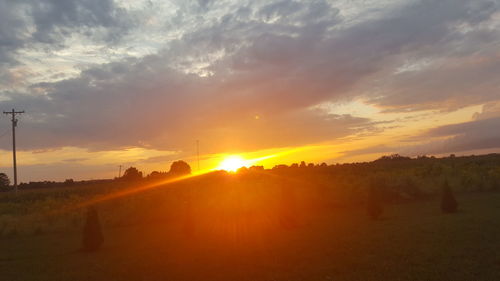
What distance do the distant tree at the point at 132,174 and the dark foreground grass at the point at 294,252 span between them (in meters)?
71.2

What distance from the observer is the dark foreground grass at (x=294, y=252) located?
Result: 10891 mm

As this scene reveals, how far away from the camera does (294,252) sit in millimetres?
13641

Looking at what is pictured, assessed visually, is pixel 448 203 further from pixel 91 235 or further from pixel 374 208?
pixel 91 235

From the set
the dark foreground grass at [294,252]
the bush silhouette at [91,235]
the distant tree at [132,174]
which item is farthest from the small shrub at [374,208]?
the distant tree at [132,174]

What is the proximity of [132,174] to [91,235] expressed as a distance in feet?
257

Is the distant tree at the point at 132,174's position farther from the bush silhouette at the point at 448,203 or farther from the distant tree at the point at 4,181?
the bush silhouette at the point at 448,203

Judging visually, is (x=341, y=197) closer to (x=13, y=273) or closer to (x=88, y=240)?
(x=88, y=240)

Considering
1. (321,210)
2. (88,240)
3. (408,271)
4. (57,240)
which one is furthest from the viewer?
(321,210)

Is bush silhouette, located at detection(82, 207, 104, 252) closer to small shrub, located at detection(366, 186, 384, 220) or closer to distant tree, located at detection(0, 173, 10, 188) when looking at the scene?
small shrub, located at detection(366, 186, 384, 220)

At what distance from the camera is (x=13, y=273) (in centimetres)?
1370

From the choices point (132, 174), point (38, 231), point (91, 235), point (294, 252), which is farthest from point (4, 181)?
point (294, 252)

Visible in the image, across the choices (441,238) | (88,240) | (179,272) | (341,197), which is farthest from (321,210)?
(179,272)

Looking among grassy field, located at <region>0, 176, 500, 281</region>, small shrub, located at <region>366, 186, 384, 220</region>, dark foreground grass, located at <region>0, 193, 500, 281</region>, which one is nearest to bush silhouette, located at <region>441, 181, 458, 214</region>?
grassy field, located at <region>0, 176, 500, 281</region>

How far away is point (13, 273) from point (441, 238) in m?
13.3
